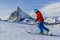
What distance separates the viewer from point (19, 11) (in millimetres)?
28906

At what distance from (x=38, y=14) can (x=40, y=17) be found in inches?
8.3

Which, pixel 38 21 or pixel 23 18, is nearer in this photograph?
pixel 38 21

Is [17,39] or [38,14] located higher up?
[38,14]

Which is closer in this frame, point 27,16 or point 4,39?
point 4,39

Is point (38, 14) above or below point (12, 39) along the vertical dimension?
above

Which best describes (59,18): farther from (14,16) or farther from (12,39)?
(12,39)

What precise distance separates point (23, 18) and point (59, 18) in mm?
3687

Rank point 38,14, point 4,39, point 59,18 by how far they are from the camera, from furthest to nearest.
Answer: point 59,18, point 38,14, point 4,39

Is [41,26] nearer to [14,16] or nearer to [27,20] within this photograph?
[27,20]

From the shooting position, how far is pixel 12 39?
37.3 feet

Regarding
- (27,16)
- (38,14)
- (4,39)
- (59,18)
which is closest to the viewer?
(4,39)

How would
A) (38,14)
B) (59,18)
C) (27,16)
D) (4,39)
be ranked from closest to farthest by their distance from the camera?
(4,39), (38,14), (59,18), (27,16)

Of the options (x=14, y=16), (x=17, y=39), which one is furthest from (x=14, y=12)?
(x=17, y=39)

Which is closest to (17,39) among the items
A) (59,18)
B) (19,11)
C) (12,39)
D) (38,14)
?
(12,39)
